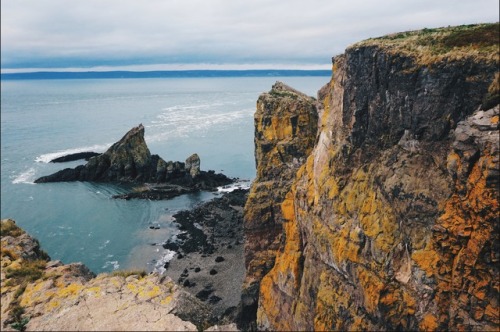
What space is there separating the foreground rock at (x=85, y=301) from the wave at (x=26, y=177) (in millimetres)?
80354

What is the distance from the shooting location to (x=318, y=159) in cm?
2606

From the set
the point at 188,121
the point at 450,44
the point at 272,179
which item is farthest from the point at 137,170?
the point at 450,44

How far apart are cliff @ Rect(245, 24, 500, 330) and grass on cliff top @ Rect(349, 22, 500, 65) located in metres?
0.07

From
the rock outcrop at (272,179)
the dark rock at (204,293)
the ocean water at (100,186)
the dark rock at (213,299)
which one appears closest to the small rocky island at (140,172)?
the ocean water at (100,186)

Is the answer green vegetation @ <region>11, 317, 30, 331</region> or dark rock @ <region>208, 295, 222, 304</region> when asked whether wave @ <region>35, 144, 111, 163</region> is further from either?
green vegetation @ <region>11, 317, 30, 331</region>

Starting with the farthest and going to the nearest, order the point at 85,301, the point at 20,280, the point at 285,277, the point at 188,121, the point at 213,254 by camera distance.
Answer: the point at 188,121, the point at 213,254, the point at 285,277, the point at 20,280, the point at 85,301

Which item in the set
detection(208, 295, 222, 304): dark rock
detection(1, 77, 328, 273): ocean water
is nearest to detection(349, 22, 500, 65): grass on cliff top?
detection(208, 295, 222, 304): dark rock

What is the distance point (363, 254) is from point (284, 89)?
24.9m

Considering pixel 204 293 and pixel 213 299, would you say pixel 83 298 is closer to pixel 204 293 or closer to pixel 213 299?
pixel 213 299

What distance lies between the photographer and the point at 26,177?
279ft

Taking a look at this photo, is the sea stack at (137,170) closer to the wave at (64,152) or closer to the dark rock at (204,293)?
the wave at (64,152)

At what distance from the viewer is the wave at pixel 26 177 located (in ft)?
270

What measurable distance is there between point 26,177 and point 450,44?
3579 inches

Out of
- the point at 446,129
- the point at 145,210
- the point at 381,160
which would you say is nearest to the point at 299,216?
the point at 381,160
